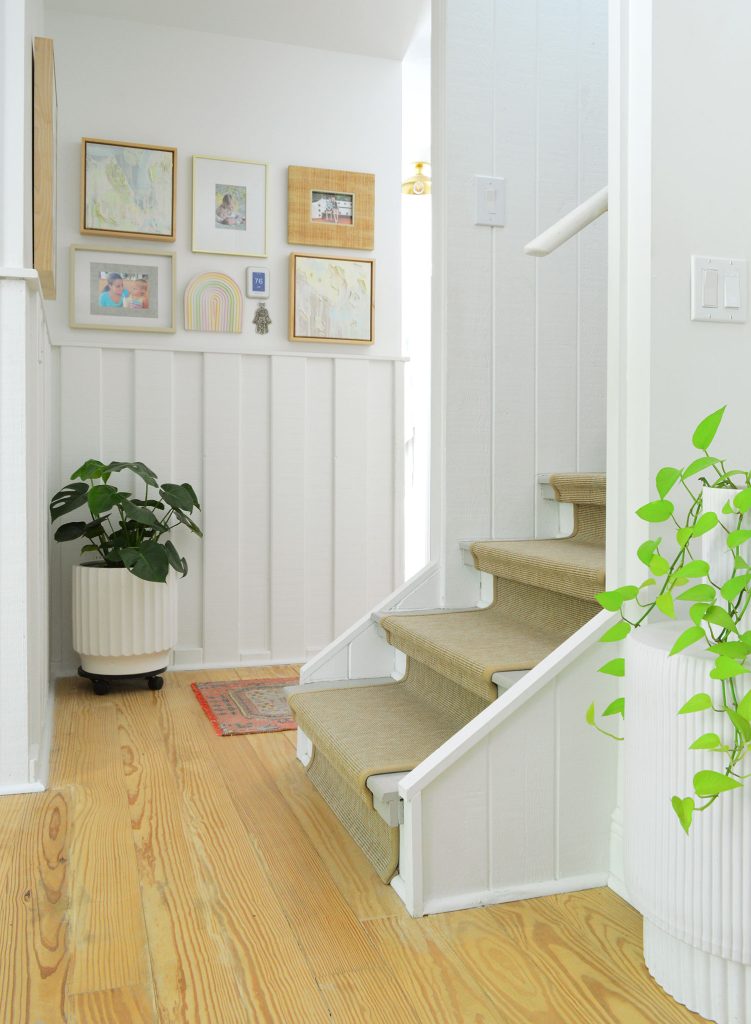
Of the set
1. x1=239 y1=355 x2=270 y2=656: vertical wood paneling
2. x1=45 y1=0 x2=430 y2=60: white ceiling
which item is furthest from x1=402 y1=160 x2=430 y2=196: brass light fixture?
x1=239 y1=355 x2=270 y2=656: vertical wood paneling

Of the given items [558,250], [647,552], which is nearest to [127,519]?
[558,250]

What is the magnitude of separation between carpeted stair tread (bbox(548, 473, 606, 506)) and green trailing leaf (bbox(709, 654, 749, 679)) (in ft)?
3.55

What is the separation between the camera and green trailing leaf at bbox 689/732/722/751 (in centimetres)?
113

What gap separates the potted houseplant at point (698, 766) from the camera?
115cm

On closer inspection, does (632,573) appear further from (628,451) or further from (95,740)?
(95,740)

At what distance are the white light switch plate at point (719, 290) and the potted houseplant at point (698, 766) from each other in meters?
0.41

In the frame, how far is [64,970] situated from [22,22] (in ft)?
6.56

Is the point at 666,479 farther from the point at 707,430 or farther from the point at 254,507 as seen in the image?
the point at 254,507

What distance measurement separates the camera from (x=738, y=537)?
3.85 feet

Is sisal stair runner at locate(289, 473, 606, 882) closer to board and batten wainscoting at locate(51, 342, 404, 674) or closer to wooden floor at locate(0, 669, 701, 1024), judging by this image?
wooden floor at locate(0, 669, 701, 1024)

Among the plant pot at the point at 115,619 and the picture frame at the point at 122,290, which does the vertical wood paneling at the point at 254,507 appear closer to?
the picture frame at the point at 122,290

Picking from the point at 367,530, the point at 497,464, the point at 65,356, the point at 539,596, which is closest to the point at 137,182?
the point at 65,356

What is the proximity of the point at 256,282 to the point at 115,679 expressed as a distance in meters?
1.64

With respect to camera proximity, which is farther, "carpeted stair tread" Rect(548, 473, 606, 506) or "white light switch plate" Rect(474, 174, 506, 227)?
"white light switch plate" Rect(474, 174, 506, 227)
